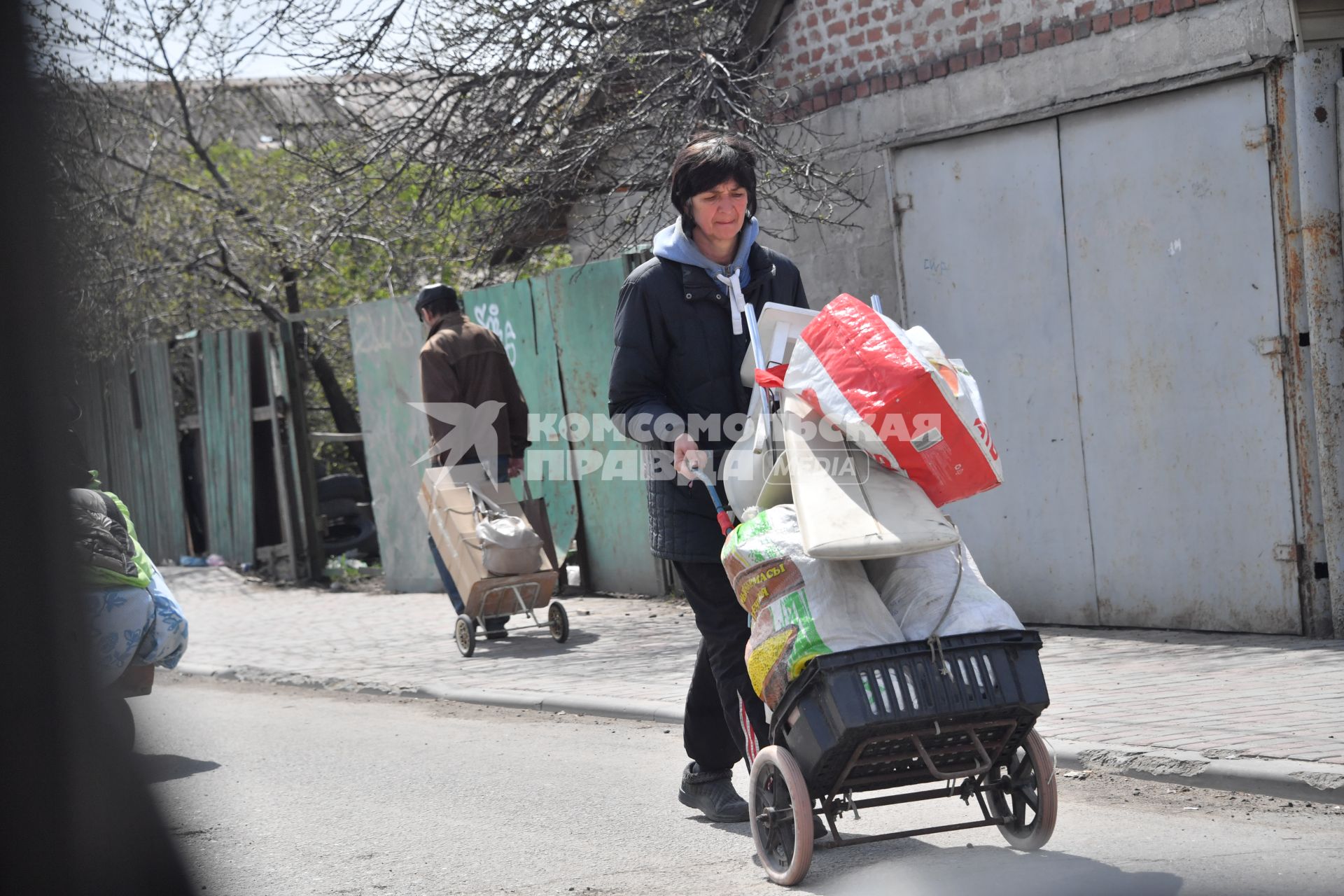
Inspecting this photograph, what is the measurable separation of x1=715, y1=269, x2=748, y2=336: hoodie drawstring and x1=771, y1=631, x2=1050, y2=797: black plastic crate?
127 cm

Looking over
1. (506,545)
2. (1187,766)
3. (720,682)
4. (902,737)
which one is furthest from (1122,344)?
(902,737)

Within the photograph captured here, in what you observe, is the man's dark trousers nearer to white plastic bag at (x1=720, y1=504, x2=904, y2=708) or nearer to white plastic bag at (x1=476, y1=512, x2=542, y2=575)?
white plastic bag at (x1=720, y1=504, x2=904, y2=708)

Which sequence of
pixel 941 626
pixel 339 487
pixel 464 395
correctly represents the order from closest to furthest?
pixel 941 626, pixel 464 395, pixel 339 487

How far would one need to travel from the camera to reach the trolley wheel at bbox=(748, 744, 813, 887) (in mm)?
3861

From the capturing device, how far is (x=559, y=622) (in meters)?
9.12

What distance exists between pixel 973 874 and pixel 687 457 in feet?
4.90

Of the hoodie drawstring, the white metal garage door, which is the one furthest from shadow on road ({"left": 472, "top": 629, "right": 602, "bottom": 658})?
the hoodie drawstring

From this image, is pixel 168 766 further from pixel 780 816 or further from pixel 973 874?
pixel 973 874

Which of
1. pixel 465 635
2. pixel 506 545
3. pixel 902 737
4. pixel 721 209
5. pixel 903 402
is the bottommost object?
pixel 465 635

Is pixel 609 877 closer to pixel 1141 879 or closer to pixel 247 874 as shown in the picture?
pixel 247 874

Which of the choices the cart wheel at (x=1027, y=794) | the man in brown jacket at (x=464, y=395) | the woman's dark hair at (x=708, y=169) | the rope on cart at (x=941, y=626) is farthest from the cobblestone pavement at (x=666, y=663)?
the woman's dark hair at (x=708, y=169)

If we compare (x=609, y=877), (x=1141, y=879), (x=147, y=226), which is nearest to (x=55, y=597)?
(x=609, y=877)

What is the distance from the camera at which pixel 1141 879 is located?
3.88 m

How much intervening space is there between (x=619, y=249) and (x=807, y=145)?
6.01 ft
